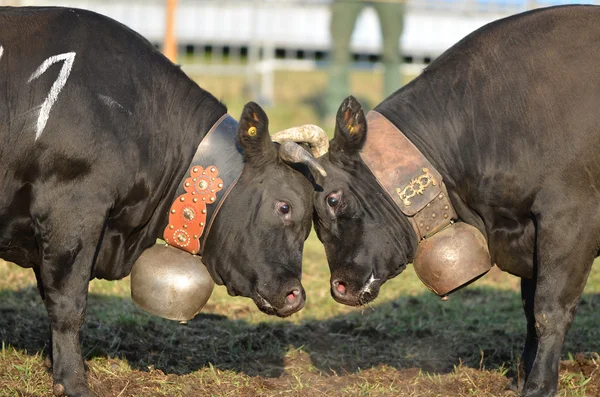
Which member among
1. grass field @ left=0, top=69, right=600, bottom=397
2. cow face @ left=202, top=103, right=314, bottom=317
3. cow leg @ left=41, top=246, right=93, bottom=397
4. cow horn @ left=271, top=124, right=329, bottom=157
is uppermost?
cow horn @ left=271, top=124, right=329, bottom=157

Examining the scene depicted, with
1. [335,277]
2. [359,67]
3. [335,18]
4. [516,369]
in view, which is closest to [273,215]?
[335,277]

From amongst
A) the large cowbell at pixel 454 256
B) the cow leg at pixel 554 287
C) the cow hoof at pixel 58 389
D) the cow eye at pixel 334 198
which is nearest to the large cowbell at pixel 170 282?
the cow hoof at pixel 58 389

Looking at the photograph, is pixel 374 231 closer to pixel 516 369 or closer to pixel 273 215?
pixel 273 215

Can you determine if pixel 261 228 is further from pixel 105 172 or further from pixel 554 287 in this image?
pixel 554 287

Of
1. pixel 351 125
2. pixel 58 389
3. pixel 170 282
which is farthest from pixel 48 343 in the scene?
pixel 351 125

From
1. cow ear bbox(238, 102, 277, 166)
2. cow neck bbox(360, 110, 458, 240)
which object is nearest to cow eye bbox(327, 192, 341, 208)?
cow neck bbox(360, 110, 458, 240)

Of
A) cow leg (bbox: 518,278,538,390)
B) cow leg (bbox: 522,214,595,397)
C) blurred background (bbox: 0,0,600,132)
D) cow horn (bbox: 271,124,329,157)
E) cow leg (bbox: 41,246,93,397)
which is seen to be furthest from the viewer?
blurred background (bbox: 0,0,600,132)

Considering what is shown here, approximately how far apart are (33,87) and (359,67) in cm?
1218

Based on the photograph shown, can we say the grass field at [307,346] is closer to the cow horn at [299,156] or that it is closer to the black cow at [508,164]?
the black cow at [508,164]

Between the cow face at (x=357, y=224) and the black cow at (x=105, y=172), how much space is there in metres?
0.15

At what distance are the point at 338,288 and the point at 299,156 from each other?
0.79m

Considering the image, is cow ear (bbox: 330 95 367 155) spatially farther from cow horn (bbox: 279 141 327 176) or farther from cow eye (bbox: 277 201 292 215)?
cow eye (bbox: 277 201 292 215)

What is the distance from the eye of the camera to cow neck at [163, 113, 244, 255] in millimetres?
5691

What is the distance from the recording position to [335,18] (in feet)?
49.0
